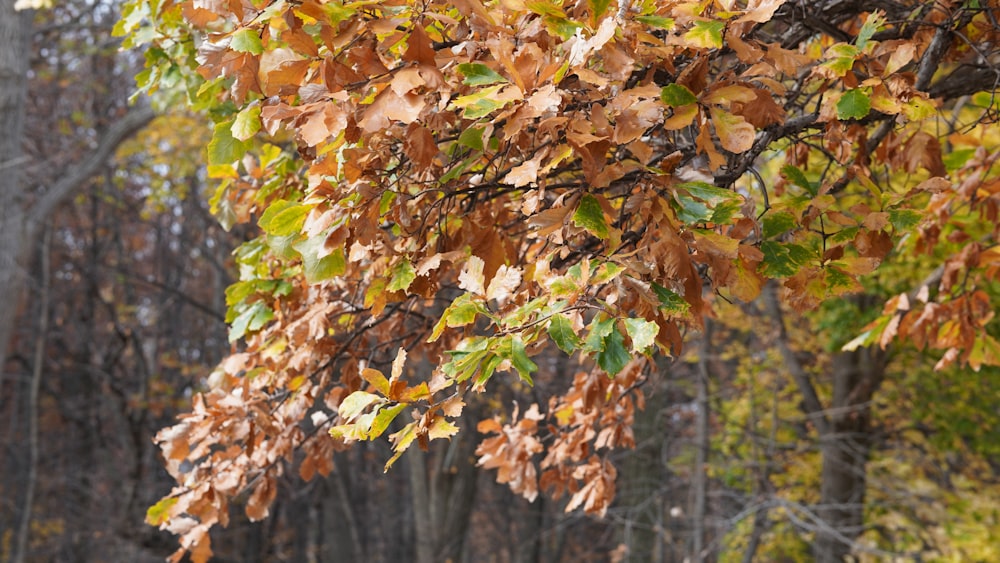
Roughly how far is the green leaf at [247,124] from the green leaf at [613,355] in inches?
38.9

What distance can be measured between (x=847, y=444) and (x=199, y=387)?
8939 mm

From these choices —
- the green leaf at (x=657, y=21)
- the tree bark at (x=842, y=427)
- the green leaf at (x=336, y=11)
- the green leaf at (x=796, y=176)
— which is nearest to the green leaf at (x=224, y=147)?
the green leaf at (x=336, y=11)

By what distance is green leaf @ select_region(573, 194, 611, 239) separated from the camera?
5.35 ft

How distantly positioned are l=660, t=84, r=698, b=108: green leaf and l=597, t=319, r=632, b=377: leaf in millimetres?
460

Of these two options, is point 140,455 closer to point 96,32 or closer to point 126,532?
point 126,532

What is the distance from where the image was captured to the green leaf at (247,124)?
192 cm

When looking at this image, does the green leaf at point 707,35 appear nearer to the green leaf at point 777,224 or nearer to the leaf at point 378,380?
the green leaf at point 777,224

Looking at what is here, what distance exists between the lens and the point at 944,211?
3.75 m

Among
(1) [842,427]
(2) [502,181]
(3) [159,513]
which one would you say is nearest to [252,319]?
(3) [159,513]

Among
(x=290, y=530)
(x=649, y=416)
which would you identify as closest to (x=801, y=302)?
(x=649, y=416)

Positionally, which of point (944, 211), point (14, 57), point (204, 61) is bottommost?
point (204, 61)

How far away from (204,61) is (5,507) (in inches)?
710

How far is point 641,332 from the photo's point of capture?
57.0 inches

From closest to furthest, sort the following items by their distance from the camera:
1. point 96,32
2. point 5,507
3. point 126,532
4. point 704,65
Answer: point 704,65, point 126,532, point 96,32, point 5,507
